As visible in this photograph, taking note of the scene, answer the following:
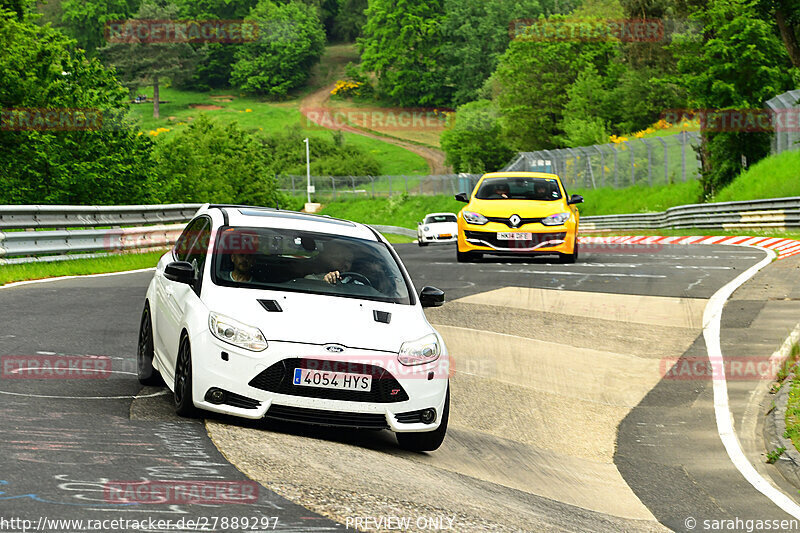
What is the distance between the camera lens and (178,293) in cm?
826

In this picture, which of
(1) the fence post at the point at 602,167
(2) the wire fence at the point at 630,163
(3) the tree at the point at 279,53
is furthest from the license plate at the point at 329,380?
(3) the tree at the point at 279,53

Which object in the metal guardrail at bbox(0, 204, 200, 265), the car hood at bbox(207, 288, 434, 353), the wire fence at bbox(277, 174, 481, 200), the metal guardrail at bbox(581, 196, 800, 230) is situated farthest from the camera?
the wire fence at bbox(277, 174, 481, 200)

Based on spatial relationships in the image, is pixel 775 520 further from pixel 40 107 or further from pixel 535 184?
pixel 40 107

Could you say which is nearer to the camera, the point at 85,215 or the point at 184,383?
the point at 184,383

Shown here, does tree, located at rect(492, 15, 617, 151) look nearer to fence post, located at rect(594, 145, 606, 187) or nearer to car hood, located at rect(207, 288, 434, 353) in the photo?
fence post, located at rect(594, 145, 606, 187)

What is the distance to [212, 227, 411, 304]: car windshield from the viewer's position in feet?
26.3

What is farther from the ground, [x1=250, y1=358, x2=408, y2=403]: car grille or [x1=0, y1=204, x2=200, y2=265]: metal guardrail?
[x1=250, y1=358, x2=408, y2=403]: car grille

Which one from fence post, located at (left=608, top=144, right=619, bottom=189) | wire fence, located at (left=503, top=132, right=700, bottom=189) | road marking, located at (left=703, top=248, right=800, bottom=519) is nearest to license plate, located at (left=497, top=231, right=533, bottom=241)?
road marking, located at (left=703, top=248, right=800, bottom=519)

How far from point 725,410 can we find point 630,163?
42514 millimetres

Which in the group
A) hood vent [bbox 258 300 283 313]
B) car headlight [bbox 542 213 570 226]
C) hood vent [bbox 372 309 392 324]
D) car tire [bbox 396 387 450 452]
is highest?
hood vent [bbox 258 300 283 313]

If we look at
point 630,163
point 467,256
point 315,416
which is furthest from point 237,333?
point 630,163

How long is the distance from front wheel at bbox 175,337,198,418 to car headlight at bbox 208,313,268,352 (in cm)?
26

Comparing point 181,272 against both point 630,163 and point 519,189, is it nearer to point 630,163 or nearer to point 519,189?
point 519,189

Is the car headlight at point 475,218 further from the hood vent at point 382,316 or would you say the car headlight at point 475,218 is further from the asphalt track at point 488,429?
the hood vent at point 382,316
